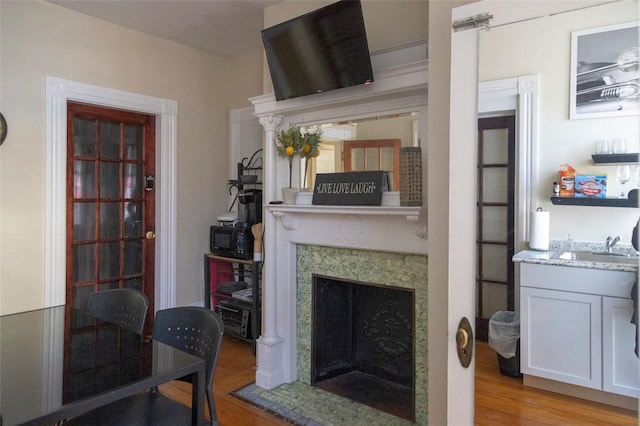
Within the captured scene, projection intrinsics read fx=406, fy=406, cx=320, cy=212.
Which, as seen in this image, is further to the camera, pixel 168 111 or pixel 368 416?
pixel 168 111

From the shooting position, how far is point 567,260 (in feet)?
3.92

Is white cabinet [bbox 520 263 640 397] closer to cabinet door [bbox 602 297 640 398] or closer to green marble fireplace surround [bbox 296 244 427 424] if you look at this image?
cabinet door [bbox 602 297 640 398]

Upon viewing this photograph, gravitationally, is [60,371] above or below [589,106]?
below

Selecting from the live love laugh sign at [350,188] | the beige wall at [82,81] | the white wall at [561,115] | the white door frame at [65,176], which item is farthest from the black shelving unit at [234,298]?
the white wall at [561,115]

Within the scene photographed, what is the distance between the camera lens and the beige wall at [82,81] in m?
2.83

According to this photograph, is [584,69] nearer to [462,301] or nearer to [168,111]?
[462,301]

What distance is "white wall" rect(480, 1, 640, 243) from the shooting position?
1100mm

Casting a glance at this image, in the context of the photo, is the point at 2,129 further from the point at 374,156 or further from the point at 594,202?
the point at 594,202

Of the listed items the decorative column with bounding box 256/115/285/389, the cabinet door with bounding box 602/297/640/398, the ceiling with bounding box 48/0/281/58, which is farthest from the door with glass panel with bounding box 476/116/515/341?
the ceiling with bounding box 48/0/281/58

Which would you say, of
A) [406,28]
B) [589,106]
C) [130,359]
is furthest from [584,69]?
[130,359]

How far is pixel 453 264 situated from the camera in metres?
1.37

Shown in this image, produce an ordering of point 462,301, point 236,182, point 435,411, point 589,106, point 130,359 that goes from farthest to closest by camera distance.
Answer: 1. point 236,182
2. point 435,411
3. point 130,359
4. point 462,301
5. point 589,106

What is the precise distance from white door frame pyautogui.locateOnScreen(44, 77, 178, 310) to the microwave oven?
39 centimetres

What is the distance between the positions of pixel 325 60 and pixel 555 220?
1.66m
